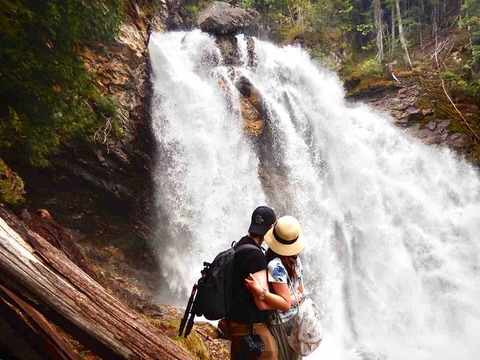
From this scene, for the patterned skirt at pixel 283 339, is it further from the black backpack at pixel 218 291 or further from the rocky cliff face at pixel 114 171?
the rocky cliff face at pixel 114 171

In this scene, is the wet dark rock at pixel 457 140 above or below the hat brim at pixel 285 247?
above

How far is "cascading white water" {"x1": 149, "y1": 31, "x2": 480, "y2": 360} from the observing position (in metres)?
11.0

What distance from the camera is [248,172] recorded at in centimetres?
1295

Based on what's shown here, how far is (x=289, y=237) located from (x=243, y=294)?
534 mm

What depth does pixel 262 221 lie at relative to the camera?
2623 mm

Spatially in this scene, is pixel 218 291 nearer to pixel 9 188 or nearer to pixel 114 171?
pixel 9 188

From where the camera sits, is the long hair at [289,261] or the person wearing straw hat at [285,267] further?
the long hair at [289,261]

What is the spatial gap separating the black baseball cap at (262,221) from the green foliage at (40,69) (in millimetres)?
4096

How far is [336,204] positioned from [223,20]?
1115 cm

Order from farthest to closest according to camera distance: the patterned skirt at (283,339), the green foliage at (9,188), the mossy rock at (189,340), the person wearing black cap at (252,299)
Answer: the mossy rock at (189,340)
the green foliage at (9,188)
the patterned skirt at (283,339)
the person wearing black cap at (252,299)

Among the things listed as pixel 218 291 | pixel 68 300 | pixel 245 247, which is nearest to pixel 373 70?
pixel 245 247

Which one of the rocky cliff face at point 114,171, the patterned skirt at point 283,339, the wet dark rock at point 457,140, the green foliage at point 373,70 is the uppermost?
the green foliage at point 373,70

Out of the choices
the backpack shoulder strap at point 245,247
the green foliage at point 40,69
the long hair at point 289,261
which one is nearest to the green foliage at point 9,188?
the green foliage at point 40,69

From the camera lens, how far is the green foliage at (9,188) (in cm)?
479
